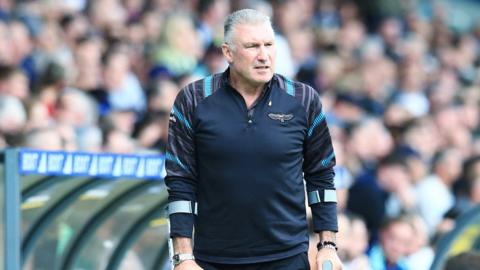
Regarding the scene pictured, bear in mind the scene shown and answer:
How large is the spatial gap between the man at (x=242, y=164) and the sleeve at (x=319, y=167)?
0.01 metres

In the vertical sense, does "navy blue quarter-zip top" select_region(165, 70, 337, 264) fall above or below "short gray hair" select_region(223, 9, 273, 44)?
below

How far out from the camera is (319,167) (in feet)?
20.2

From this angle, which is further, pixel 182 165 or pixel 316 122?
pixel 316 122

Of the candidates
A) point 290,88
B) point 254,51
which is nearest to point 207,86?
point 254,51

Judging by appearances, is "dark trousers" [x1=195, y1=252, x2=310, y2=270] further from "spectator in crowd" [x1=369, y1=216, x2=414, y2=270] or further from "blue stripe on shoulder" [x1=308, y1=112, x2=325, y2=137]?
"spectator in crowd" [x1=369, y1=216, x2=414, y2=270]

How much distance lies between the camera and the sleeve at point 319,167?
612cm

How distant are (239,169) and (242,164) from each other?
0.03 m

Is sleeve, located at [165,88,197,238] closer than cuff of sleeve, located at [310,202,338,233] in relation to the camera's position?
Yes

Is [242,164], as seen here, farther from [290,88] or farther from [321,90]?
[321,90]

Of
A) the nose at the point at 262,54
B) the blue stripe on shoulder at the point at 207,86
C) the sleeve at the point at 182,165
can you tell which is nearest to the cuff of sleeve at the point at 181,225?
the sleeve at the point at 182,165

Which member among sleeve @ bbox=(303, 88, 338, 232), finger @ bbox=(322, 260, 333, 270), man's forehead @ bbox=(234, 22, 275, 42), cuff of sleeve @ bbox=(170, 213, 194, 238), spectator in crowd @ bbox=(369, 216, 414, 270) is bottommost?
spectator in crowd @ bbox=(369, 216, 414, 270)

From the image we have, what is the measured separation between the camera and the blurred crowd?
10.3m

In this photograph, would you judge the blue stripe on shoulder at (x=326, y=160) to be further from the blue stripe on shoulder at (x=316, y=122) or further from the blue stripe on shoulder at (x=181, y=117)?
the blue stripe on shoulder at (x=181, y=117)

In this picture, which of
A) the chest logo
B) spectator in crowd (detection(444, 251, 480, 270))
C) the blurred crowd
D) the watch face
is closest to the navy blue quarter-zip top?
the chest logo
